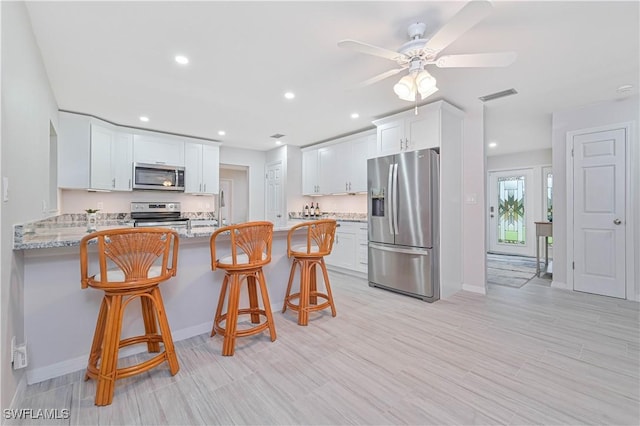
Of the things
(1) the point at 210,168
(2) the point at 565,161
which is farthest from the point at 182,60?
(2) the point at 565,161

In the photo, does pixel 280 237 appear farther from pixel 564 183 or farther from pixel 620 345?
pixel 564 183

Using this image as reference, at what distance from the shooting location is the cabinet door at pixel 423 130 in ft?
11.2

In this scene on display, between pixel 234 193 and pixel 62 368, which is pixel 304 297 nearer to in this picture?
pixel 62 368

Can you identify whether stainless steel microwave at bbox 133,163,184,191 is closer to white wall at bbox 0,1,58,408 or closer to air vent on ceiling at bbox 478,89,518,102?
white wall at bbox 0,1,58,408

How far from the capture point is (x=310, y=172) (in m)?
5.69

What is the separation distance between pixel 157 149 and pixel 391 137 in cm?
370

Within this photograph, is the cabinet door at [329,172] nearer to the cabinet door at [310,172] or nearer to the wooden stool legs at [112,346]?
the cabinet door at [310,172]

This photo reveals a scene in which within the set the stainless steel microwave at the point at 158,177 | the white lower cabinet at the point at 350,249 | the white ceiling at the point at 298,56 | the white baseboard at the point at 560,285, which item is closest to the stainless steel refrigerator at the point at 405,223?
the white lower cabinet at the point at 350,249

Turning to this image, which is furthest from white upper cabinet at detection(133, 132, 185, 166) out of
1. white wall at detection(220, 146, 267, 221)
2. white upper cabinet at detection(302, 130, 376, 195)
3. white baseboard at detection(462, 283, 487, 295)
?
white baseboard at detection(462, 283, 487, 295)

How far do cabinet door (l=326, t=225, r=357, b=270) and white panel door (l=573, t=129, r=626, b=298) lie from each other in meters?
2.89

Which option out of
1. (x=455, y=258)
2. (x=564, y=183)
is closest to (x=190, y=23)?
(x=455, y=258)

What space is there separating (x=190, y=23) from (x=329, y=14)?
96cm

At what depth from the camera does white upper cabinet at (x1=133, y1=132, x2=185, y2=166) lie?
455 centimetres

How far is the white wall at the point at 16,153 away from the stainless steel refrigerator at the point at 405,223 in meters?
3.35
